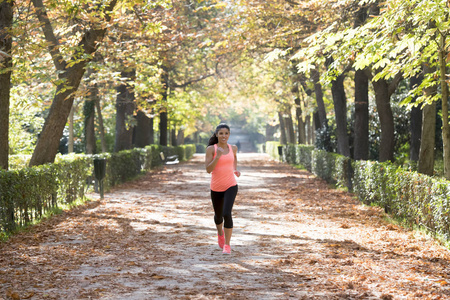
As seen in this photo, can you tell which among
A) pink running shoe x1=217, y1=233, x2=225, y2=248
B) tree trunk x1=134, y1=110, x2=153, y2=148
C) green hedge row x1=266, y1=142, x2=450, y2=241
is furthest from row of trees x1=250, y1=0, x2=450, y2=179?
tree trunk x1=134, y1=110, x2=153, y2=148

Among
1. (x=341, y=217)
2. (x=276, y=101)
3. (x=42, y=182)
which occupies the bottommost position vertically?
(x=341, y=217)

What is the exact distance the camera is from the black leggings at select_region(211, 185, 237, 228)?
27.4 feet

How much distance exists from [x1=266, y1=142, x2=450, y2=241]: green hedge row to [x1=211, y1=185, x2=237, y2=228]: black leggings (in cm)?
327

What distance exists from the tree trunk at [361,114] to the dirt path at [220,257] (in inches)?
203

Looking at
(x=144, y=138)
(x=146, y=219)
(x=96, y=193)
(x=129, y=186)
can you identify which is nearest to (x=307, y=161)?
(x=144, y=138)

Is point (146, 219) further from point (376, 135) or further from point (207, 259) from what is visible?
point (376, 135)

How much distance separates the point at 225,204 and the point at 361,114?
11.8m

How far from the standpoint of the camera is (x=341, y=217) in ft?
42.6

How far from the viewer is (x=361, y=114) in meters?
19.1

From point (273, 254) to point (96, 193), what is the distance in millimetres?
10632

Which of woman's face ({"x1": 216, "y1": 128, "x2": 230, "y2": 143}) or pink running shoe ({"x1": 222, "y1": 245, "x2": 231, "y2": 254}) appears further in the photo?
pink running shoe ({"x1": 222, "y1": 245, "x2": 231, "y2": 254})

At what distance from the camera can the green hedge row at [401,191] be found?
915 cm

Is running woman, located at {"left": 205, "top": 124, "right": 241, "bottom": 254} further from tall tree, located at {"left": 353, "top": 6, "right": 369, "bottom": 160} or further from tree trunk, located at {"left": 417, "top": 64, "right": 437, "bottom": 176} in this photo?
tall tree, located at {"left": 353, "top": 6, "right": 369, "bottom": 160}

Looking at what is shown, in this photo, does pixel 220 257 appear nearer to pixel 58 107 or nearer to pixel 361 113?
pixel 58 107
